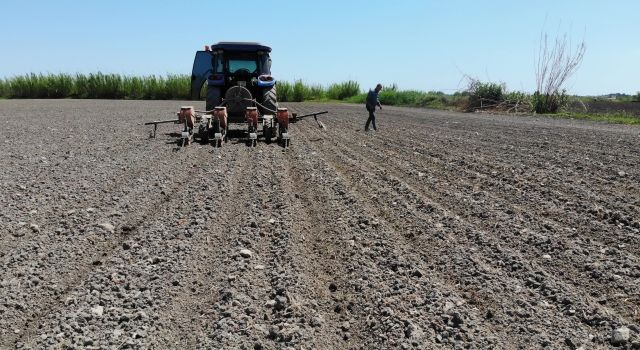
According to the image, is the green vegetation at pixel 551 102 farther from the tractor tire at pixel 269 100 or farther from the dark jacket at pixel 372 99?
the tractor tire at pixel 269 100

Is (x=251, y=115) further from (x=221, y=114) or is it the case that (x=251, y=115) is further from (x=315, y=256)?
(x=315, y=256)

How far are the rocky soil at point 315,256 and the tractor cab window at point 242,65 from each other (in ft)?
15.5

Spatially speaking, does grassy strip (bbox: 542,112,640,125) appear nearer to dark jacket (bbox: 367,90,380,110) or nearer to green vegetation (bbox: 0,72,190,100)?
dark jacket (bbox: 367,90,380,110)

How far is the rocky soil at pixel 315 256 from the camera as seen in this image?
3148 mm

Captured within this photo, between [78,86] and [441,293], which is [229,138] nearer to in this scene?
[441,293]

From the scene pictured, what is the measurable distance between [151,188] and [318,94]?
125 ft

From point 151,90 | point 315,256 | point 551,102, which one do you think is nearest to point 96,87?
point 151,90

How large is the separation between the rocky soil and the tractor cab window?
4.74 metres

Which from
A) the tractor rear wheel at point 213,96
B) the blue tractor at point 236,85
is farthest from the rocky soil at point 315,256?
the tractor rear wheel at point 213,96

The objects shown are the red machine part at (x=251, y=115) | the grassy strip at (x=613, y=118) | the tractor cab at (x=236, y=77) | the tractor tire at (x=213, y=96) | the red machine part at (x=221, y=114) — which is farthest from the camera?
the grassy strip at (x=613, y=118)

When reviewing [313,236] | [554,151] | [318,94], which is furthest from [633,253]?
[318,94]

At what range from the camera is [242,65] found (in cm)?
1277

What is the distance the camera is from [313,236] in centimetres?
489

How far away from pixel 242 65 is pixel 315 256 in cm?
916
